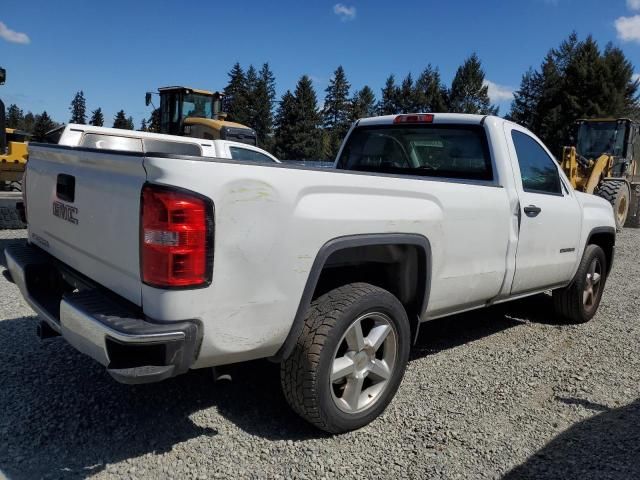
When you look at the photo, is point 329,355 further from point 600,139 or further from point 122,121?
point 122,121

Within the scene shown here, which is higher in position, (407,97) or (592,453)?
(407,97)

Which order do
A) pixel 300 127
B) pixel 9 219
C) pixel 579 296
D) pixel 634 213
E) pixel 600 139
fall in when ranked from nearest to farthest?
pixel 579 296, pixel 9 219, pixel 600 139, pixel 634 213, pixel 300 127

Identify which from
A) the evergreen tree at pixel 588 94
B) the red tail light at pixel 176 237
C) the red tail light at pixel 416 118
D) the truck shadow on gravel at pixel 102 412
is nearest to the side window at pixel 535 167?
the red tail light at pixel 416 118

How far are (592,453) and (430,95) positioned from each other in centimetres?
7662

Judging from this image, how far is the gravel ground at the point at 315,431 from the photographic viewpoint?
265 cm

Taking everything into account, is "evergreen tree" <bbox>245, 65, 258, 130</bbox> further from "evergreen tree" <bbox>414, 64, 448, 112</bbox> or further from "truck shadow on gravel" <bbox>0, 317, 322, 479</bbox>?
"truck shadow on gravel" <bbox>0, 317, 322, 479</bbox>

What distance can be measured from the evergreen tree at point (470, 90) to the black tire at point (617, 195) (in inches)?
2363

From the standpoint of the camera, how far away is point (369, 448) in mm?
2855

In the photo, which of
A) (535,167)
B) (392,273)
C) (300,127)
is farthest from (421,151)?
(300,127)

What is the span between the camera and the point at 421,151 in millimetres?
4469

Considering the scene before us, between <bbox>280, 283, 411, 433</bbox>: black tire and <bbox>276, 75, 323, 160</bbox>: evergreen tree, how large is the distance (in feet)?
209

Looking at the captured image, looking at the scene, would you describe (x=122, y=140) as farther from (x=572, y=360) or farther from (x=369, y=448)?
(x=572, y=360)

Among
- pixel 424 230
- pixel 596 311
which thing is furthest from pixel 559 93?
pixel 424 230

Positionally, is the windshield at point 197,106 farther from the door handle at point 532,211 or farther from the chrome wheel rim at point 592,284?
the door handle at point 532,211
